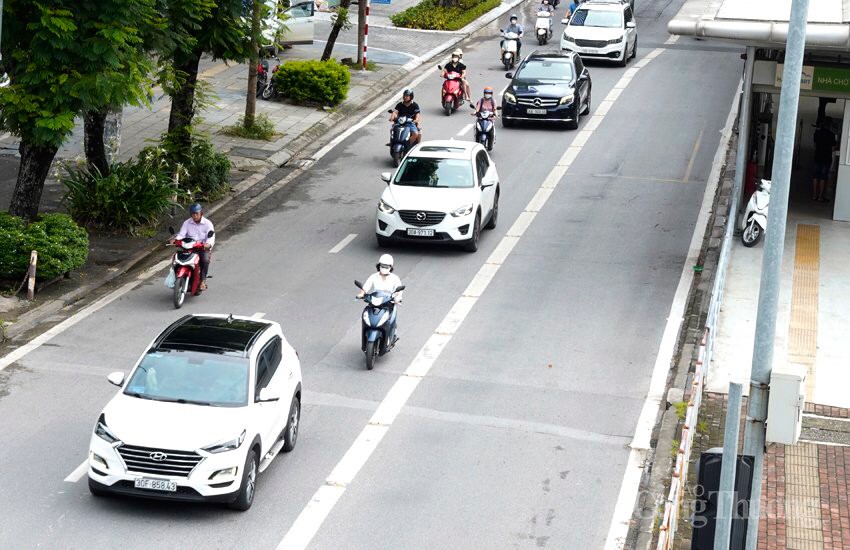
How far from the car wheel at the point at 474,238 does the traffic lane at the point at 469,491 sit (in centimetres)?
761

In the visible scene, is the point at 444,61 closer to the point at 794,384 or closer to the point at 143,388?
the point at 143,388

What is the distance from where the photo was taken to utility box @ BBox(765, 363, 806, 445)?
27.8ft

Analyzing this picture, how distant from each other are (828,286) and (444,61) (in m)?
21.4

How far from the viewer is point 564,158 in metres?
30.7

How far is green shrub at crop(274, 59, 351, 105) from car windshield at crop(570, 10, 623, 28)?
10.6 meters

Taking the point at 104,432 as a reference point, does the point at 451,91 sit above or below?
above

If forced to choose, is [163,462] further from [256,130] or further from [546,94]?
[546,94]

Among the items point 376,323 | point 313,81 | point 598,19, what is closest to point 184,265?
point 376,323

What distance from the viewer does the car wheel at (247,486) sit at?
43.1 feet

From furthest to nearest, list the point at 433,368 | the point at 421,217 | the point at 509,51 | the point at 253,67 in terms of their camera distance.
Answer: the point at 509,51, the point at 253,67, the point at 421,217, the point at 433,368

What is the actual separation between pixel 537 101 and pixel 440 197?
10314 millimetres

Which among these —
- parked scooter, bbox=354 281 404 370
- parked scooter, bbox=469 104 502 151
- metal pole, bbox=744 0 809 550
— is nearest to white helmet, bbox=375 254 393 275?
parked scooter, bbox=354 281 404 370

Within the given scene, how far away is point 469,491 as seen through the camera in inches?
559

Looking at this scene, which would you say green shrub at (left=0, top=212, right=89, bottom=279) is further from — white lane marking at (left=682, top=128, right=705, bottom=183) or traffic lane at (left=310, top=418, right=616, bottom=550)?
white lane marking at (left=682, top=128, right=705, bottom=183)
